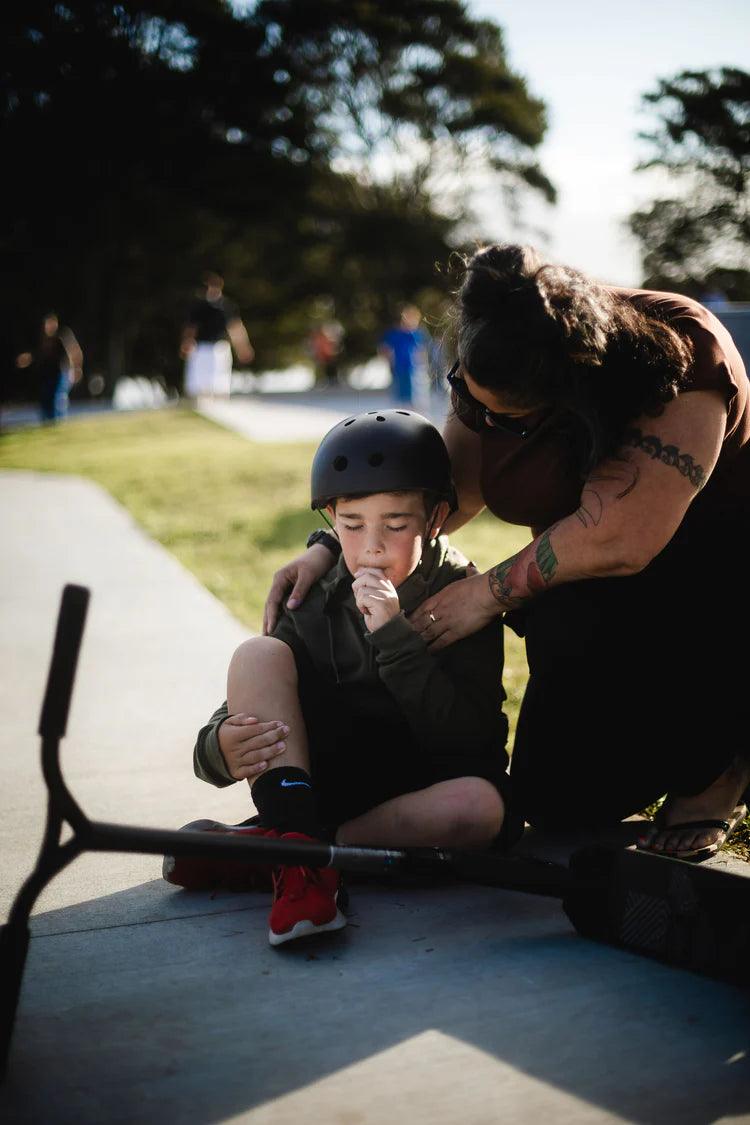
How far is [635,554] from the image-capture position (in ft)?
7.93

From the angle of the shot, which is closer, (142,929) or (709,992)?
(709,992)

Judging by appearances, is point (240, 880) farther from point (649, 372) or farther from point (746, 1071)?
point (649, 372)

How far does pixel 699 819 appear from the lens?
8.38 ft

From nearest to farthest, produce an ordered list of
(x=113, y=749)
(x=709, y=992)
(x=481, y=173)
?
1. (x=709, y=992)
2. (x=113, y=749)
3. (x=481, y=173)

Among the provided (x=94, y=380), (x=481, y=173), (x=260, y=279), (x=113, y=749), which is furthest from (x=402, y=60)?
(x=113, y=749)

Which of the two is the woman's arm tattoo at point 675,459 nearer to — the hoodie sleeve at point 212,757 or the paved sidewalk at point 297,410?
the hoodie sleeve at point 212,757

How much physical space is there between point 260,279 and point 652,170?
55.0ft

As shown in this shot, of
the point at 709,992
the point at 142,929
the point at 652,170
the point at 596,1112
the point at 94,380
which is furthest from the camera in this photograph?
the point at 94,380

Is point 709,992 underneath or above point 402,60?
underneath

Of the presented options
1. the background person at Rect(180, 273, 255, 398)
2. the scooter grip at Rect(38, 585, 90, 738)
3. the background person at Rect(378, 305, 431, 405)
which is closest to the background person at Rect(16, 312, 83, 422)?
the background person at Rect(180, 273, 255, 398)

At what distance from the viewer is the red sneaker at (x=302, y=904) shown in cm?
214

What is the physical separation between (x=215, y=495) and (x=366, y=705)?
779 centimetres

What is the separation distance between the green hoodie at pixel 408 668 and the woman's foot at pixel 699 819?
1.34ft

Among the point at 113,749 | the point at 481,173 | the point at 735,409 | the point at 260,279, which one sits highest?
the point at 481,173
